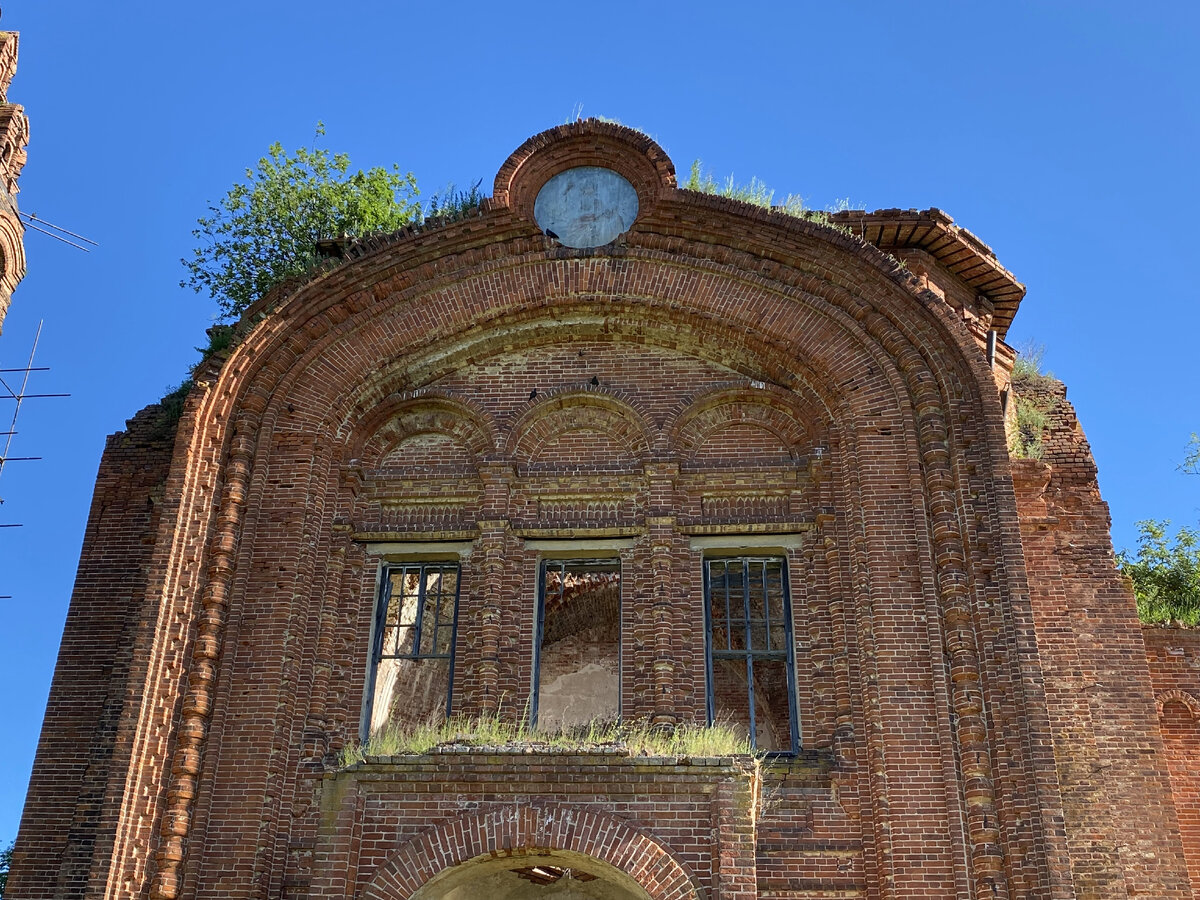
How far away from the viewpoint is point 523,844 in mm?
9344

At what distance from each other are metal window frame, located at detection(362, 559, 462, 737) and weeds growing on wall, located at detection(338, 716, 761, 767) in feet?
1.33

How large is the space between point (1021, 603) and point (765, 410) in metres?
3.34

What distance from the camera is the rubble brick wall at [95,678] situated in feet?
35.0

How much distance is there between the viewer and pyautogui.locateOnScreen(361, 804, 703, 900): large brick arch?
925 cm

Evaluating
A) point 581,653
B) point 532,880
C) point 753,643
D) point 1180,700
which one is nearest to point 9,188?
point 581,653

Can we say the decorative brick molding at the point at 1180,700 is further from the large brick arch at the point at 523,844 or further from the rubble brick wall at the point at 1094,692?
the large brick arch at the point at 523,844

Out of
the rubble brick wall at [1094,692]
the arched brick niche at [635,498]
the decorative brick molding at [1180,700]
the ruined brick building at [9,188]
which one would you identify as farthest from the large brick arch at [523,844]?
the ruined brick building at [9,188]

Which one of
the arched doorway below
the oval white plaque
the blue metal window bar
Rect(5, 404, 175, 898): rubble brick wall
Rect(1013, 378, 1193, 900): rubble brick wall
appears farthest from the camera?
the oval white plaque

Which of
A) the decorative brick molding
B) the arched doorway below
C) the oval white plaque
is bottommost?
the arched doorway below

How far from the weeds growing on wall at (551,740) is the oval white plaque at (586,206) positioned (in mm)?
5186

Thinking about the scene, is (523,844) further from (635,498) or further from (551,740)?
(635,498)

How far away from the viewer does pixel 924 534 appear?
11375 millimetres

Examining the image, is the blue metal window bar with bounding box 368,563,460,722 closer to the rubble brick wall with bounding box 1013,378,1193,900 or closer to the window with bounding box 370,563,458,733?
the window with bounding box 370,563,458,733

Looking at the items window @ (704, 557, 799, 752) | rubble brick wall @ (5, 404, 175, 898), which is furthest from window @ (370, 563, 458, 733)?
window @ (704, 557, 799, 752)
